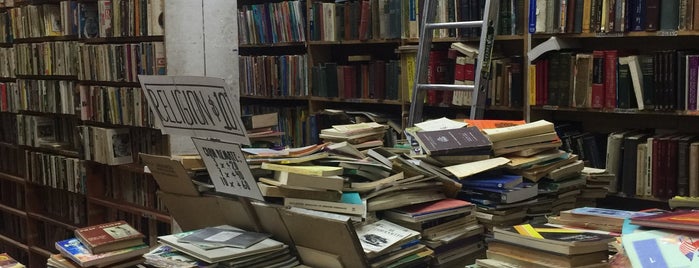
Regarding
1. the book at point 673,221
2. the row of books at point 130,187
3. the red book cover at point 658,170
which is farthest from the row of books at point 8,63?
the book at point 673,221

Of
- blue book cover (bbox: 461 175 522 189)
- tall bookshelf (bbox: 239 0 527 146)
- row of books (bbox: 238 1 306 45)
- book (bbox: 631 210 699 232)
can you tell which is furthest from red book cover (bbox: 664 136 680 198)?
row of books (bbox: 238 1 306 45)

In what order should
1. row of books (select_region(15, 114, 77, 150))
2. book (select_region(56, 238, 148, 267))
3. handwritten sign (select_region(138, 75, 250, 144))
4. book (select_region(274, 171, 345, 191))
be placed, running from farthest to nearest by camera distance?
row of books (select_region(15, 114, 77, 150))
book (select_region(56, 238, 148, 267))
book (select_region(274, 171, 345, 191))
handwritten sign (select_region(138, 75, 250, 144))

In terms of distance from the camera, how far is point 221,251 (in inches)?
72.2

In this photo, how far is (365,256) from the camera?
180 centimetres

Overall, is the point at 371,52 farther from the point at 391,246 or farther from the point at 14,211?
the point at 14,211

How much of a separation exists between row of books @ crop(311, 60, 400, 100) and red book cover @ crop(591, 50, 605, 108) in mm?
1197

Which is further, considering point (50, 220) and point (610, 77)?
point (50, 220)

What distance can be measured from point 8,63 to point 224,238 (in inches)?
167

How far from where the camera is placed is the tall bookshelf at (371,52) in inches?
144

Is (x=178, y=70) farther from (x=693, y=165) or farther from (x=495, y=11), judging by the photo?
(x=693, y=165)

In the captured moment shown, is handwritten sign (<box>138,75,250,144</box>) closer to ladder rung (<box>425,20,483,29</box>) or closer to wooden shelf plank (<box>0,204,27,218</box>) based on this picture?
ladder rung (<box>425,20,483,29</box>)

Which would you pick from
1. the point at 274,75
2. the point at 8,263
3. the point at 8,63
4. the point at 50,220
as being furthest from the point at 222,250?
the point at 8,63

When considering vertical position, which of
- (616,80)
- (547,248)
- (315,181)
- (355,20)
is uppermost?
(355,20)

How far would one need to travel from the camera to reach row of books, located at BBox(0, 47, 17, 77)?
17.4ft
